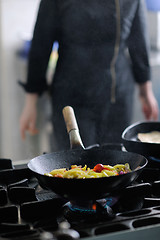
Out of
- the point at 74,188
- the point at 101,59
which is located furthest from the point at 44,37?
the point at 74,188

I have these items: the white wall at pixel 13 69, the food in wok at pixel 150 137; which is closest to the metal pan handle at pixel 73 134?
the food in wok at pixel 150 137

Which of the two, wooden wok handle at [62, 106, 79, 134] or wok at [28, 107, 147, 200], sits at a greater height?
wooden wok handle at [62, 106, 79, 134]

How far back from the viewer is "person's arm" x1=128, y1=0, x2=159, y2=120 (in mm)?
2146

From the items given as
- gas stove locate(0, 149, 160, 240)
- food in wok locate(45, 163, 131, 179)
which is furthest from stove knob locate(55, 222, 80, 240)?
food in wok locate(45, 163, 131, 179)

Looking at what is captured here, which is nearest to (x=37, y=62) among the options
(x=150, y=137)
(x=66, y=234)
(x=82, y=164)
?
(x=150, y=137)

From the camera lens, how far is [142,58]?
2.19 meters

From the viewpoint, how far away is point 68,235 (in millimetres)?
821

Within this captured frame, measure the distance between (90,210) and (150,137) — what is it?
506 millimetres

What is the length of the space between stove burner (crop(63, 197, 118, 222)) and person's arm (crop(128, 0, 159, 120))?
123 cm

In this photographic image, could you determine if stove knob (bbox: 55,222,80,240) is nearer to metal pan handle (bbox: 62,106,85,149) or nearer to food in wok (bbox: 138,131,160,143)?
metal pan handle (bbox: 62,106,85,149)

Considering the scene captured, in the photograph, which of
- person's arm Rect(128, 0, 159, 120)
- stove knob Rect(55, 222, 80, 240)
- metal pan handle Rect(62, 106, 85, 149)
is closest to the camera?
stove knob Rect(55, 222, 80, 240)

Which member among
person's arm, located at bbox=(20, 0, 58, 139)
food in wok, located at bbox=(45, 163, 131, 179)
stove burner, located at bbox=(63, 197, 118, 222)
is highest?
person's arm, located at bbox=(20, 0, 58, 139)

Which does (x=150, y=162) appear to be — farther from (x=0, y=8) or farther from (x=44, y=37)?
(x=0, y=8)

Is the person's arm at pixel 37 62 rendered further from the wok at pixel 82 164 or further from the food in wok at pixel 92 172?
the food in wok at pixel 92 172
